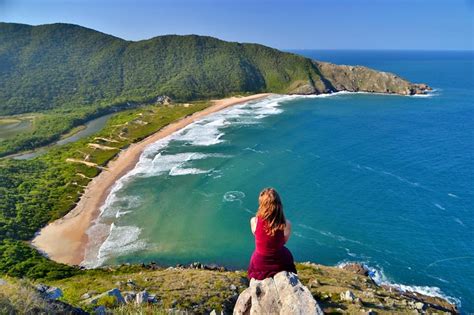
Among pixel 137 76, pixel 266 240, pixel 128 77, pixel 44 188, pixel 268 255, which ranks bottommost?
pixel 44 188

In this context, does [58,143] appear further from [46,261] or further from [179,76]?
[179,76]

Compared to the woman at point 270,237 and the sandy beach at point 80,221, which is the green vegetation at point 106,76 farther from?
the woman at point 270,237

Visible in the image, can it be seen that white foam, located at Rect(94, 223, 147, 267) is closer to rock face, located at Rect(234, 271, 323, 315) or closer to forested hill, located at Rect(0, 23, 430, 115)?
rock face, located at Rect(234, 271, 323, 315)

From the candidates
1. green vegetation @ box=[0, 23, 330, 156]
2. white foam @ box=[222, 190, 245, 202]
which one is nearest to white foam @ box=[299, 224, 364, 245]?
white foam @ box=[222, 190, 245, 202]

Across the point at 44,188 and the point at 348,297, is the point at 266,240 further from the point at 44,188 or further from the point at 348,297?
the point at 44,188

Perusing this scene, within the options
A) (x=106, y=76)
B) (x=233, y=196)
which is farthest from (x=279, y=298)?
(x=106, y=76)

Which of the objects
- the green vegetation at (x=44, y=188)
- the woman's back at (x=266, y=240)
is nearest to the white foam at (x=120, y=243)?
the green vegetation at (x=44, y=188)
